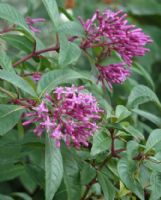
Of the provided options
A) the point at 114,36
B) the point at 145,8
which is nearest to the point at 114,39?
the point at 114,36

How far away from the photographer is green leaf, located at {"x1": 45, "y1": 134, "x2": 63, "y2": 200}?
942mm

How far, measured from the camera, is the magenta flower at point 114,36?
45.1 inches

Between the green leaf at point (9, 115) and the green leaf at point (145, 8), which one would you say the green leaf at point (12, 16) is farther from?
the green leaf at point (145, 8)

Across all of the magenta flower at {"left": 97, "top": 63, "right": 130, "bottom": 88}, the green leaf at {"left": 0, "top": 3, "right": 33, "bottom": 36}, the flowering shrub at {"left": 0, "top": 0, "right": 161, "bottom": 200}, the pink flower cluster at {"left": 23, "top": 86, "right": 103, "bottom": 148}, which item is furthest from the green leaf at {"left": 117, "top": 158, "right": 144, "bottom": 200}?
the green leaf at {"left": 0, "top": 3, "right": 33, "bottom": 36}

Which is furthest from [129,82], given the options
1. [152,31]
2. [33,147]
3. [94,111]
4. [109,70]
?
[152,31]

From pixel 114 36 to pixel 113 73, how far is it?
3.6 inches

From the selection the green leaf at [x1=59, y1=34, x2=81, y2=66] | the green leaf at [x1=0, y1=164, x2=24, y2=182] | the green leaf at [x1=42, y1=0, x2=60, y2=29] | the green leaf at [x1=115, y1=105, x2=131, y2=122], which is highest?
the green leaf at [x1=42, y1=0, x2=60, y2=29]

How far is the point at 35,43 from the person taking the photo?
114 centimetres

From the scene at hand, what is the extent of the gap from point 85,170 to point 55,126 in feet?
0.60

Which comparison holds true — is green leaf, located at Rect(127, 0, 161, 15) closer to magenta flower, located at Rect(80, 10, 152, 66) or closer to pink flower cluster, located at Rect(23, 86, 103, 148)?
magenta flower, located at Rect(80, 10, 152, 66)

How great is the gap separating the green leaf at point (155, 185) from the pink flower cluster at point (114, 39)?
0.78 feet

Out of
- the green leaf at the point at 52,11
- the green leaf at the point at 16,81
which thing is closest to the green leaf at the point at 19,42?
the green leaf at the point at 52,11

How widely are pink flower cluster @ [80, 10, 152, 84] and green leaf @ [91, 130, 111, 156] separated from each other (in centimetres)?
17

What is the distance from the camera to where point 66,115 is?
96cm
